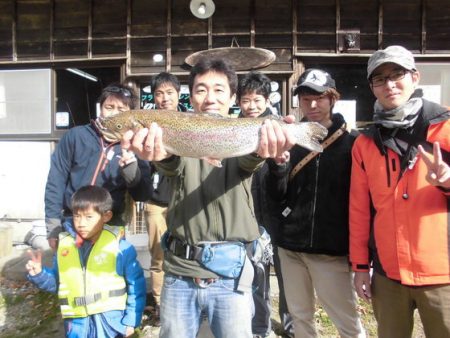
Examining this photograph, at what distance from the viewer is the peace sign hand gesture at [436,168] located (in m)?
2.16

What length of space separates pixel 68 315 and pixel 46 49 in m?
5.29

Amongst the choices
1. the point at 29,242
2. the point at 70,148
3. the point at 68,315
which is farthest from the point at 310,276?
the point at 29,242

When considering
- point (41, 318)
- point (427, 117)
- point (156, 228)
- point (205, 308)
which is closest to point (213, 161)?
point (205, 308)

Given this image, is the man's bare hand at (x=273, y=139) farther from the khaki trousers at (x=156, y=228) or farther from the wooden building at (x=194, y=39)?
the wooden building at (x=194, y=39)

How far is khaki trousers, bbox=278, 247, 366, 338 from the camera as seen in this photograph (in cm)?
301

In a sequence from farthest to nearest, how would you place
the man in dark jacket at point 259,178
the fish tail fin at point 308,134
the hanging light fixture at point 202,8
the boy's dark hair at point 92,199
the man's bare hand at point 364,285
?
the hanging light fixture at point 202,8 < the man in dark jacket at point 259,178 < the boy's dark hair at point 92,199 < the man's bare hand at point 364,285 < the fish tail fin at point 308,134

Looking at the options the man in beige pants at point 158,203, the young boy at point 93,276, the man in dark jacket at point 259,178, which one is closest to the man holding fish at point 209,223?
the young boy at point 93,276

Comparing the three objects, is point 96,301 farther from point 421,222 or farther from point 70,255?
point 421,222

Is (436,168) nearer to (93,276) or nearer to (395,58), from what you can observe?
(395,58)

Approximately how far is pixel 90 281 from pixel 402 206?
7.96ft

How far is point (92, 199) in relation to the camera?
3.12 metres

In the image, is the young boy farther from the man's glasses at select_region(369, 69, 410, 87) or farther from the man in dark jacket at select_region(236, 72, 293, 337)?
the man's glasses at select_region(369, 69, 410, 87)

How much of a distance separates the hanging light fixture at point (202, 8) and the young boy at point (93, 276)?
158 inches

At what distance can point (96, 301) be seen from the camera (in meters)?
3.03
